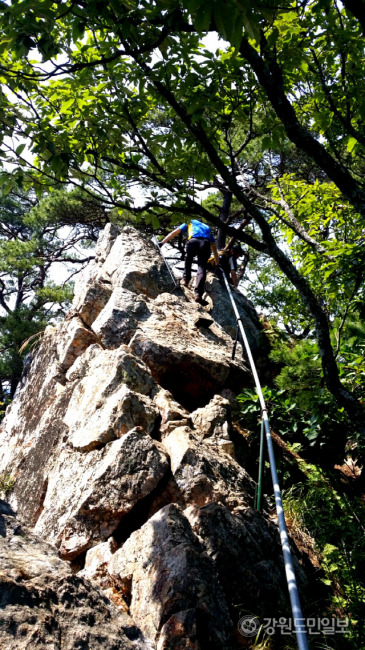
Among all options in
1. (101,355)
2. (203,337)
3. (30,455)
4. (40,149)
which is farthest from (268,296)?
(40,149)

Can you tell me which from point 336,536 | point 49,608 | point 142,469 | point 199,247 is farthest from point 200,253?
point 49,608

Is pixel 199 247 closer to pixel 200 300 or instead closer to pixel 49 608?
pixel 200 300

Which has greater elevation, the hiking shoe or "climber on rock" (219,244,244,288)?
"climber on rock" (219,244,244,288)

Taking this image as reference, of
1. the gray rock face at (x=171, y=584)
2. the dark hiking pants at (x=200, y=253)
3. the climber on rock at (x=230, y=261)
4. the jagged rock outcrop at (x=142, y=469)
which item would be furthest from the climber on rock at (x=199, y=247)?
the gray rock face at (x=171, y=584)

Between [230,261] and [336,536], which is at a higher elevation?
[230,261]

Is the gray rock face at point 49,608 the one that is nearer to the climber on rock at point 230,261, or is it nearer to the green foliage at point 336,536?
the green foliage at point 336,536

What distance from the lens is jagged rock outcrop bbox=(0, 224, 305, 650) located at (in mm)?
2750

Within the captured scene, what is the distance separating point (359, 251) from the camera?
12.6ft

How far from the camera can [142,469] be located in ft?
13.4

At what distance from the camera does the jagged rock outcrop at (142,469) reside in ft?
9.02

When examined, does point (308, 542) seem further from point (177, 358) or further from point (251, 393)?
point (177, 358)

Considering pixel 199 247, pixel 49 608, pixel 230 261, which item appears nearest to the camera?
pixel 49 608

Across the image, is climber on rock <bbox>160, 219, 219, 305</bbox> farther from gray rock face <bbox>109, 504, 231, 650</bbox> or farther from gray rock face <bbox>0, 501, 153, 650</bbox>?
gray rock face <bbox>0, 501, 153, 650</bbox>

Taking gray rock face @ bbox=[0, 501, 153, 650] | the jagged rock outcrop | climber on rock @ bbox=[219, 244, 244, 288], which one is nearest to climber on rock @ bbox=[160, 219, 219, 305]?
the jagged rock outcrop
